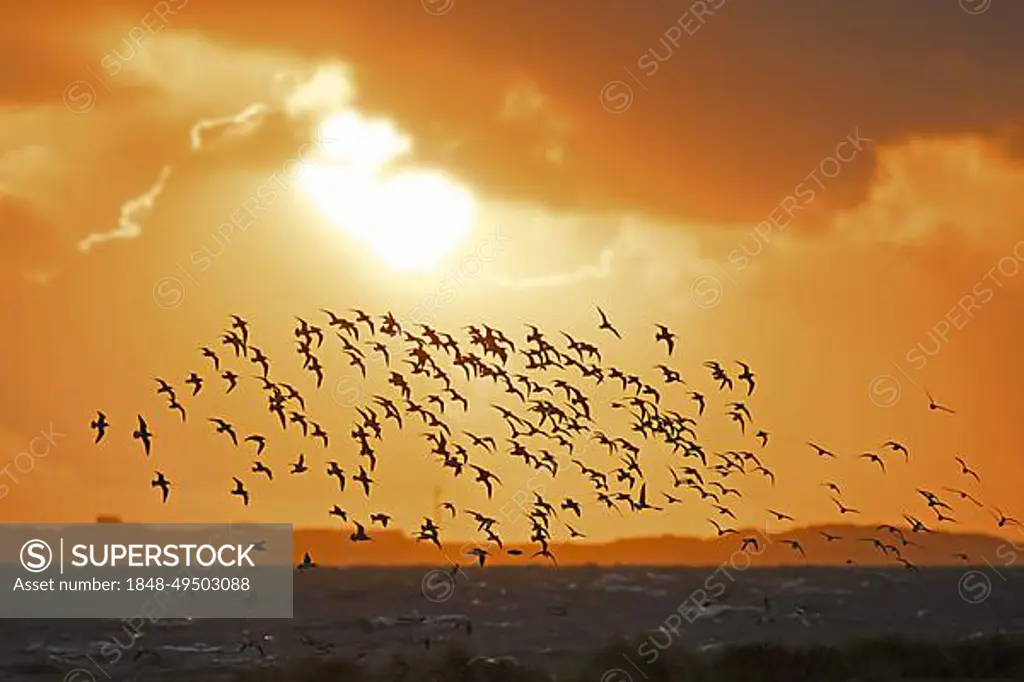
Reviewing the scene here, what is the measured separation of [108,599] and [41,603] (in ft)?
64.8

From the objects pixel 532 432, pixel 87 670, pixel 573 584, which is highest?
pixel 573 584

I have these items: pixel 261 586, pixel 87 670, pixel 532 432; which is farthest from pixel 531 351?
pixel 261 586

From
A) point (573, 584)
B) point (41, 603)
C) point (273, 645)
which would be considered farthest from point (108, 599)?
point (273, 645)

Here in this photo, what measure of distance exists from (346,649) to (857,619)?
45.1 metres

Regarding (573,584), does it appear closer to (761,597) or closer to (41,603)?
(761,597)

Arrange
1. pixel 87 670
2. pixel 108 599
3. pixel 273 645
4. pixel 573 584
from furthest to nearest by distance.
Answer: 1. pixel 573 584
2. pixel 108 599
3. pixel 273 645
4. pixel 87 670

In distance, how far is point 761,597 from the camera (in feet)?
484

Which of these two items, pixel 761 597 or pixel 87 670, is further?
pixel 761 597

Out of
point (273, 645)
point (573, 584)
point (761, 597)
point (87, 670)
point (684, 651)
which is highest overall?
point (573, 584)

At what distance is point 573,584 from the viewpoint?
18350 cm

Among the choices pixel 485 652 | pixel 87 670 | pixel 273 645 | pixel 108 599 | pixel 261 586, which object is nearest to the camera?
pixel 87 670

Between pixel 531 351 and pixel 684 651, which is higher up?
pixel 531 351

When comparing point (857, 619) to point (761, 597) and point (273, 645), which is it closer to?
point (761, 597)

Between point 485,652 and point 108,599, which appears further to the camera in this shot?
point 108,599
